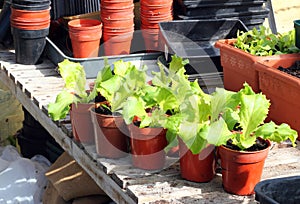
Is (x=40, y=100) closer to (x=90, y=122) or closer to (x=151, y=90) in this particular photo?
(x=90, y=122)

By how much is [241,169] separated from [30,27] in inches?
77.6

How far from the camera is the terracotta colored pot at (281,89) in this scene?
274 centimetres

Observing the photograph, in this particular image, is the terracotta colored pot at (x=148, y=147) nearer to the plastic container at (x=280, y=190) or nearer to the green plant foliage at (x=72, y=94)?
the green plant foliage at (x=72, y=94)

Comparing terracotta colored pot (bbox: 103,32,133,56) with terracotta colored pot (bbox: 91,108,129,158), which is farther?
terracotta colored pot (bbox: 103,32,133,56)

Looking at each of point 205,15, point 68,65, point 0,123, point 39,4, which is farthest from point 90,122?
point 0,123

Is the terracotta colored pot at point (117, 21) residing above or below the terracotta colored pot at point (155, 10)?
below

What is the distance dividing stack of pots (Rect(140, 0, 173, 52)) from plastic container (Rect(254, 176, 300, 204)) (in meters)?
1.87

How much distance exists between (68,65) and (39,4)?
110 cm

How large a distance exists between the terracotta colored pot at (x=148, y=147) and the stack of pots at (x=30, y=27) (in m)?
1.56

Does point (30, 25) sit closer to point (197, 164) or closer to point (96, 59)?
point (96, 59)

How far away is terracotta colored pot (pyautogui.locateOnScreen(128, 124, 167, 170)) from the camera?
2420 mm

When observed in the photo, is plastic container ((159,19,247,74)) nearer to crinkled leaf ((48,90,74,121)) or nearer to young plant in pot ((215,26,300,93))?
young plant in pot ((215,26,300,93))

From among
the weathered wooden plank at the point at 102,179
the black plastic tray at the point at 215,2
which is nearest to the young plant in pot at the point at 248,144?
the weathered wooden plank at the point at 102,179

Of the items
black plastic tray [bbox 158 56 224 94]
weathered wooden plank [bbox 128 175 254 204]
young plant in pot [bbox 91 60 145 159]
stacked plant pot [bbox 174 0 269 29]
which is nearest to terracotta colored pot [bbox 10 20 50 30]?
stacked plant pot [bbox 174 0 269 29]
